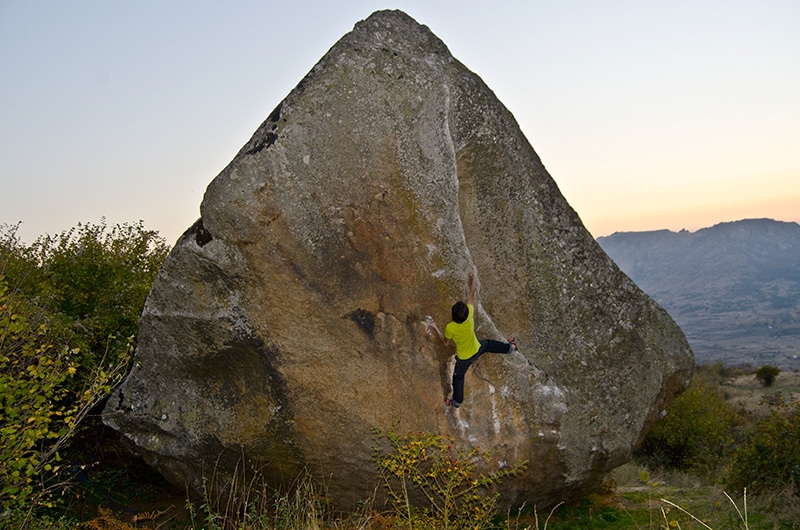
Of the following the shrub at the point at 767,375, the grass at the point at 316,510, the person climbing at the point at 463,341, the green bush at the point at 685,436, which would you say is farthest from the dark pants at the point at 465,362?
the shrub at the point at 767,375

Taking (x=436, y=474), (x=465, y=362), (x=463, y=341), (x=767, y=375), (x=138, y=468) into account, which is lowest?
(x=767, y=375)

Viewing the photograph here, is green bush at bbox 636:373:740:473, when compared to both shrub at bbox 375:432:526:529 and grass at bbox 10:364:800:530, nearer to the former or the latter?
grass at bbox 10:364:800:530

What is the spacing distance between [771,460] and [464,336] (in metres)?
6.10

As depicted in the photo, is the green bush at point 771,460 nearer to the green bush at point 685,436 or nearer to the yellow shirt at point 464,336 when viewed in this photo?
the yellow shirt at point 464,336

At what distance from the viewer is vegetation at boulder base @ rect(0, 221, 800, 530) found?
7254 mm

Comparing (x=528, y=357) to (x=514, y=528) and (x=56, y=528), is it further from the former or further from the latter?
(x=56, y=528)

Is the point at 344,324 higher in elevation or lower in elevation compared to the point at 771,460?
higher

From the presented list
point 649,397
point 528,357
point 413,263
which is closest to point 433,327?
point 413,263

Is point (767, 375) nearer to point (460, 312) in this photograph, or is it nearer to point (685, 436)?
point (685, 436)

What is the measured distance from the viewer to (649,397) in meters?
9.09

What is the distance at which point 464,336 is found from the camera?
790 centimetres

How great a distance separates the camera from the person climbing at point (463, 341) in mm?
7867

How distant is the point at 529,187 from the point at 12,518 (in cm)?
789

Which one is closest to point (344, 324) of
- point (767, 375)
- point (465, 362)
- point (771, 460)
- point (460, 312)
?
point (460, 312)
